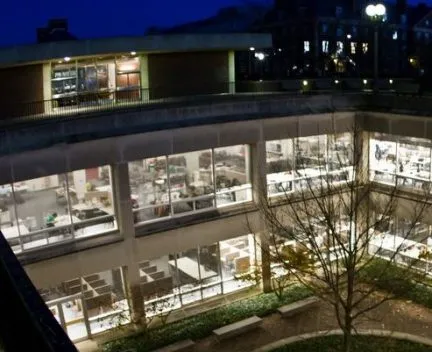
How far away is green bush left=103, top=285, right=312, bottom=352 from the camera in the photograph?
18016 mm

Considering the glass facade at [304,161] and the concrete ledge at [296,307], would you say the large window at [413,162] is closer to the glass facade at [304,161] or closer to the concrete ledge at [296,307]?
the glass facade at [304,161]

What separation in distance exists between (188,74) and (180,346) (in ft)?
53.4

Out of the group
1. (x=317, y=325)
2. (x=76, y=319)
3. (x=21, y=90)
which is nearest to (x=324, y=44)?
(x=21, y=90)

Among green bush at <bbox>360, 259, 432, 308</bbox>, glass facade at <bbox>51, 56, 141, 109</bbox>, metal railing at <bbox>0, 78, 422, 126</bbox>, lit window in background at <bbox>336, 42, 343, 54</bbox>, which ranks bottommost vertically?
green bush at <bbox>360, 259, 432, 308</bbox>

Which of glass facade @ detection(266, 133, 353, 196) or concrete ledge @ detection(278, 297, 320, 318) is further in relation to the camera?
glass facade @ detection(266, 133, 353, 196)

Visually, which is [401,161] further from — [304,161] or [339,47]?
[339,47]

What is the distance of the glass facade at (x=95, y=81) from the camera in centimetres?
2594

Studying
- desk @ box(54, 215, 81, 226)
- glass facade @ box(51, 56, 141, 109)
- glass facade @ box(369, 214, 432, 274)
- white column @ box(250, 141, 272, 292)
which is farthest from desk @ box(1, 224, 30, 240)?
glass facade @ box(369, 214, 432, 274)

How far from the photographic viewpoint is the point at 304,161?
22.7 meters

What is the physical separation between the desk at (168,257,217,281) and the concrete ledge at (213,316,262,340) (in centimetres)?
279

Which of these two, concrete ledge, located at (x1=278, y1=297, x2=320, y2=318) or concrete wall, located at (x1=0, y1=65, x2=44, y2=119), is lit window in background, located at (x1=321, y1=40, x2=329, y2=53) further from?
concrete ledge, located at (x1=278, y1=297, x2=320, y2=318)

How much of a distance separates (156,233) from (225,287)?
420 cm

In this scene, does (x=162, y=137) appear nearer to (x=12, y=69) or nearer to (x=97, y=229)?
(x=97, y=229)

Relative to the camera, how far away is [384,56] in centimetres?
7338
